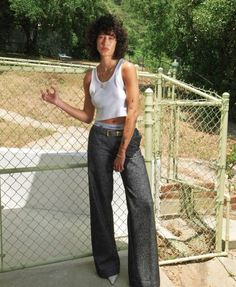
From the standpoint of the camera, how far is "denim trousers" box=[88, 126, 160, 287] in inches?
122

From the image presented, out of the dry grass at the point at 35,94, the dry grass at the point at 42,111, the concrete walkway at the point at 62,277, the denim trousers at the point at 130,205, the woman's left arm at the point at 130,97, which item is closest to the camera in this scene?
the woman's left arm at the point at 130,97

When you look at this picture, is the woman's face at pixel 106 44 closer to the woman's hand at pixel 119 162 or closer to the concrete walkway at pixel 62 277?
the woman's hand at pixel 119 162

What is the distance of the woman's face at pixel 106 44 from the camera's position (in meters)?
2.97

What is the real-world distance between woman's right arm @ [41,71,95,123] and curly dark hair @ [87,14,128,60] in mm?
210

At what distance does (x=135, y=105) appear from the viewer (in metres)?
2.90

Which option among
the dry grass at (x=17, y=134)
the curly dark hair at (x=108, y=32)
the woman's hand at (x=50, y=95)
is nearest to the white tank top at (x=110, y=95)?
the curly dark hair at (x=108, y=32)

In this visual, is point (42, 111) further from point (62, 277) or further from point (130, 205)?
point (130, 205)

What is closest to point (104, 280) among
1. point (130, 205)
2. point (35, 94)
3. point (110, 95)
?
point (130, 205)

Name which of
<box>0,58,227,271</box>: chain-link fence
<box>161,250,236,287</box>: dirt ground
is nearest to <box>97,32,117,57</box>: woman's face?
<box>0,58,227,271</box>: chain-link fence

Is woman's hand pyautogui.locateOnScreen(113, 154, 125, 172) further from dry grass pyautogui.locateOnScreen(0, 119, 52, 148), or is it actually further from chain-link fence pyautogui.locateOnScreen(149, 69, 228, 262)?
dry grass pyautogui.locateOnScreen(0, 119, 52, 148)

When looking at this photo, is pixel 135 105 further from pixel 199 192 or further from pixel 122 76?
pixel 199 192

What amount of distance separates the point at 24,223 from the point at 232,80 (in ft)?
30.6

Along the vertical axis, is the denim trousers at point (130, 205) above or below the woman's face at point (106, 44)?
below

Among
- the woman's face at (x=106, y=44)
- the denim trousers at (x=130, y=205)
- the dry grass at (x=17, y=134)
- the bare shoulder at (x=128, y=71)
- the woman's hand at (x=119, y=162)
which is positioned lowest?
the dry grass at (x=17, y=134)
